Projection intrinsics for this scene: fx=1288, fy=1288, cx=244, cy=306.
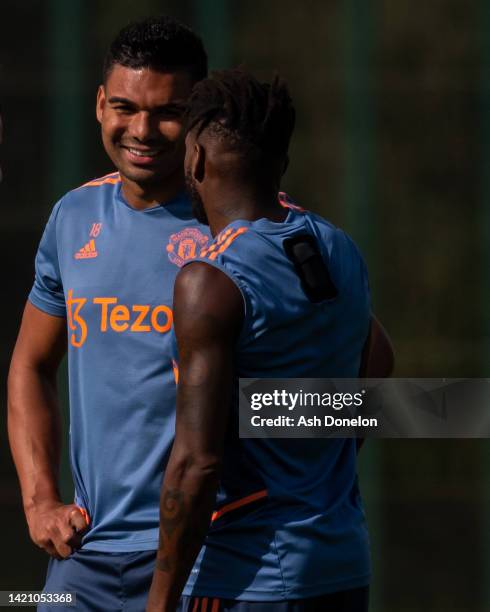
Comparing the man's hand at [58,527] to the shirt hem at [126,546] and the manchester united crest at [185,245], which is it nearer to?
the shirt hem at [126,546]

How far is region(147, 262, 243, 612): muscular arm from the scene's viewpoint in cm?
264

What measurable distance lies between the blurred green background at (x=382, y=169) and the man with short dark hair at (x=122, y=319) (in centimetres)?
266

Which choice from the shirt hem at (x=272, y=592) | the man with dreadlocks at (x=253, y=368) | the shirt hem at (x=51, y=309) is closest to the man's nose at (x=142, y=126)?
the man with dreadlocks at (x=253, y=368)

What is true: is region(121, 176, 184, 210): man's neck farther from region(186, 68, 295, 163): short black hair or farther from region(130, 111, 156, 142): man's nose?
region(186, 68, 295, 163): short black hair

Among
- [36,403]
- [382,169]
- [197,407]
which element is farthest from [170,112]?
[382,169]

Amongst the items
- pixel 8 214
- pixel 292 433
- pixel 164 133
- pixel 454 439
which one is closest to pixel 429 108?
pixel 454 439

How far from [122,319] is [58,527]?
59 cm

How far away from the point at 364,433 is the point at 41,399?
0.95 metres

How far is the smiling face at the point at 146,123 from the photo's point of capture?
339cm

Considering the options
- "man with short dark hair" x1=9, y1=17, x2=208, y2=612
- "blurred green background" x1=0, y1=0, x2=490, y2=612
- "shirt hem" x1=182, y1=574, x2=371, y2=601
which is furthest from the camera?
"blurred green background" x1=0, y1=0, x2=490, y2=612

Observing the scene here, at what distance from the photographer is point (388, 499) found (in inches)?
244

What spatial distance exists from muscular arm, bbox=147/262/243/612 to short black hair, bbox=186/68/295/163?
13.3 inches

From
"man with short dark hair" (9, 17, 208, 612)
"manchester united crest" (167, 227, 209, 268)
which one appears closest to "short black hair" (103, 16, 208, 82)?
"man with short dark hair" (9, 17, 208, 612)

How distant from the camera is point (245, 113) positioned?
284 cm
